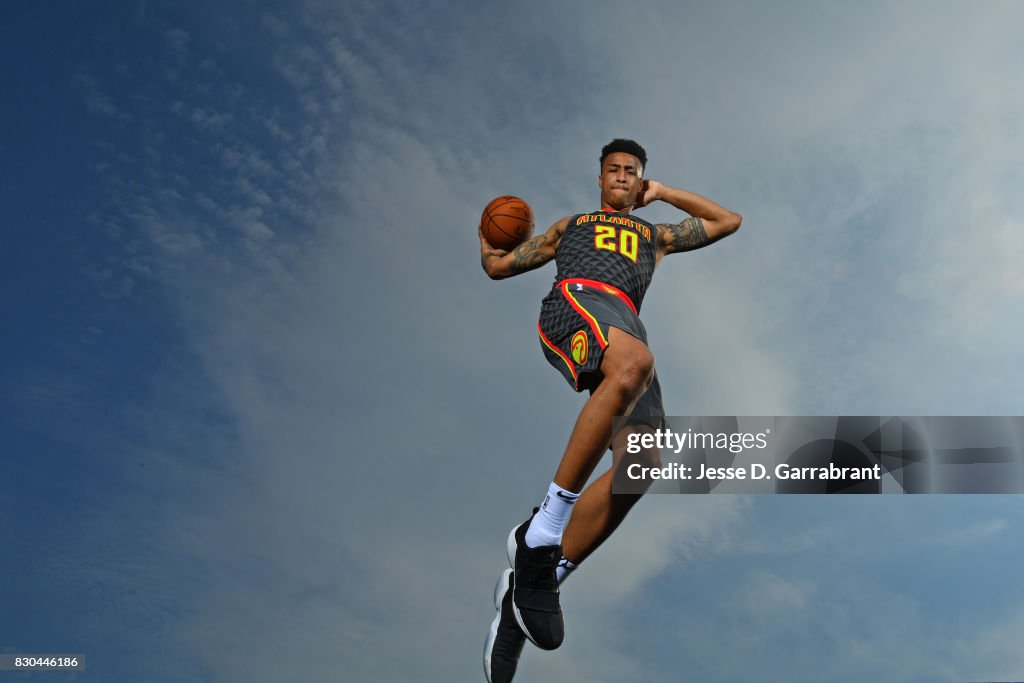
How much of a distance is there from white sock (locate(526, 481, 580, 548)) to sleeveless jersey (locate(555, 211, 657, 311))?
65.3 inches

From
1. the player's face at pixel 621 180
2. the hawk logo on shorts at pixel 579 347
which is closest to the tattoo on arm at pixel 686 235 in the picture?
the player's face at pixel 621 180

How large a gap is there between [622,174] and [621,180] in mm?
58

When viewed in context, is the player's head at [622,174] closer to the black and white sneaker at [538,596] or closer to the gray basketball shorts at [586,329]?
the gray basketball shorts at [586,329]

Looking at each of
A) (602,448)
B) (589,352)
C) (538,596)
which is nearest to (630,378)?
(589,352)

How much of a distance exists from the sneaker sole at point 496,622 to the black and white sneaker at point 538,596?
1.61 feet

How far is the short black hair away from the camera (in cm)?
751

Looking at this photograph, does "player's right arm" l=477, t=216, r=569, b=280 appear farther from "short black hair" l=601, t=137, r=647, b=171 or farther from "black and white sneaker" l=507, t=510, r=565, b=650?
"black and white sneaker" l=507, t=510, r=565, b=650

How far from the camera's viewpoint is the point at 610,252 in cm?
671

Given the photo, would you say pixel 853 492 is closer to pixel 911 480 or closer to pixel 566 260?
pixel 911 480

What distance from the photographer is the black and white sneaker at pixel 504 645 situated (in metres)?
6.41

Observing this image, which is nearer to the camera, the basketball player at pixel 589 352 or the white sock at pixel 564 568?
the basketball player at pixel 589 352

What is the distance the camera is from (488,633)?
22.0 feet

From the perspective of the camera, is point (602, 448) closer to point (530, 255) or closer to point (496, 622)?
point (496, 622)

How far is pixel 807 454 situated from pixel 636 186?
8.78ft
